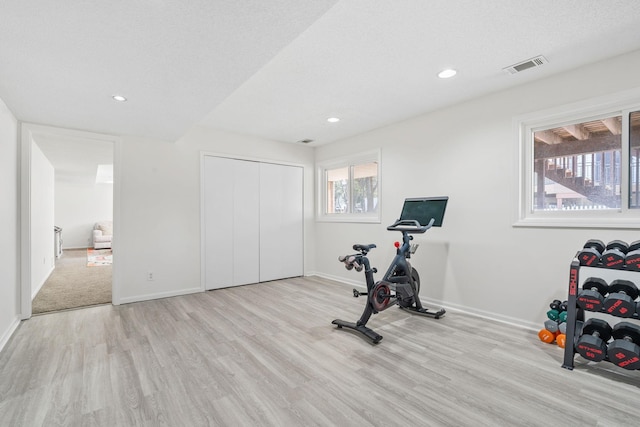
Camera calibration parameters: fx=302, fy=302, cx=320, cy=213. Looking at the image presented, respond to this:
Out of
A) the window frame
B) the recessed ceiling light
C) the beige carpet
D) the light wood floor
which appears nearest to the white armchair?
the beige carpet

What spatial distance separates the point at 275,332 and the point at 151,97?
2508 millimetres

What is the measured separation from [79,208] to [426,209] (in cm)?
1178

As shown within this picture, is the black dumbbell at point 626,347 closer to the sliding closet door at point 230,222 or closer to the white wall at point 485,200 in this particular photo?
the white wall at point 485,200

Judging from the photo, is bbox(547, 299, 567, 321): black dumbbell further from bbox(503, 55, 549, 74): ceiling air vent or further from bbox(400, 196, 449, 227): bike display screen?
bbox(503, 55, 549, 74): ceiling air vent

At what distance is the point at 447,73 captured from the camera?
9.29ft

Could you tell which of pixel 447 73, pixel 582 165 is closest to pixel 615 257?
pixel 582 165

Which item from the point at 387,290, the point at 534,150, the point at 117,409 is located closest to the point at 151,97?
the point at 117,409

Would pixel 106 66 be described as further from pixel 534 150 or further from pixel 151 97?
pixel 534 150

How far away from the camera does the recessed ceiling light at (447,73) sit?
277 cm

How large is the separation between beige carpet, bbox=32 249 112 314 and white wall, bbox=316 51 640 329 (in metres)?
3.64

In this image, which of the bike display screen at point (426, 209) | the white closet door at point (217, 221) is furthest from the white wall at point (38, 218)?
the bike display screen at point (426, 209)

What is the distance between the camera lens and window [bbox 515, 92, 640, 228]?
2.58 meters

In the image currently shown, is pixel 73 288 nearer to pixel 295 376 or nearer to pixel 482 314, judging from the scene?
pixel 295 376

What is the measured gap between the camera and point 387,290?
9.76 ft
